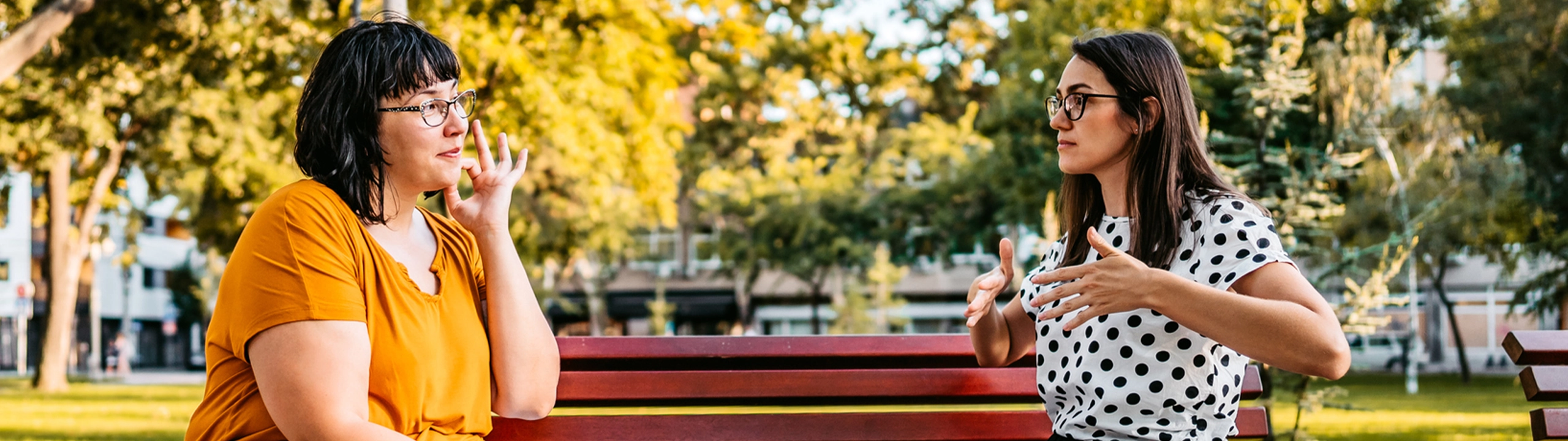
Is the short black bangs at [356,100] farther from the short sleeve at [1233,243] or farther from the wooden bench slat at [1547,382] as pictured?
the wooden bench slat at [1547,382]

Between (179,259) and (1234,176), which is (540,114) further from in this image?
(179,259)

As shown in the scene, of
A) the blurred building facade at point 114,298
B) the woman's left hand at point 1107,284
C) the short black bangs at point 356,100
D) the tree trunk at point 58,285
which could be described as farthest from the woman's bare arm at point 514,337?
the blurred building facade at point 114,298

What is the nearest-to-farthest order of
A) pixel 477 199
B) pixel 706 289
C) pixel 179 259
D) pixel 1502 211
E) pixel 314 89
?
pixel 314 89
pixel 477 199
pixel 1502 211
pixel 706 289
pixel 179 259

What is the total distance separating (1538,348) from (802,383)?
1923 millimetres

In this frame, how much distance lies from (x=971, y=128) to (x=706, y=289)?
2056 cm

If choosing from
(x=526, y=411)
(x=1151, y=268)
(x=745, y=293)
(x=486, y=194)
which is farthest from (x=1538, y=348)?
(x=745, y=293)

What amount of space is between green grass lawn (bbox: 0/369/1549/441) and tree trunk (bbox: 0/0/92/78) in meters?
3.33

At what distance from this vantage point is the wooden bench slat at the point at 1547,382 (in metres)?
3.36

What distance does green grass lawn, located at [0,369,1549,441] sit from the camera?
11.1 meters

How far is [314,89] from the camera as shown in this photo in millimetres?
2379

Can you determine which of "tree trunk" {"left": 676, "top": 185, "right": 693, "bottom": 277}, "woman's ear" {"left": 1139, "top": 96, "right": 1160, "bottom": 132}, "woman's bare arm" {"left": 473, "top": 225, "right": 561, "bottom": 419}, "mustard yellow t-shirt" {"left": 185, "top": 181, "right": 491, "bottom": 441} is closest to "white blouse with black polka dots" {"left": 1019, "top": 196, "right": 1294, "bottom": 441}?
"woman's ear" {"left": 1139, "top": 96, "right": 1160, "bottom": 132}

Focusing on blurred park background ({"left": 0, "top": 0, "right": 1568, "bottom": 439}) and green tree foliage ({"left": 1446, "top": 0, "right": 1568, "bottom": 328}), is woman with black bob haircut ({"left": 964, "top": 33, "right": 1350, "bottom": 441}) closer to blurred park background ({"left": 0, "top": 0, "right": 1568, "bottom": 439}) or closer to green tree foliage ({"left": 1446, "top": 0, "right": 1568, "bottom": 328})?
blurred park background ({"left": 0, "top": 0, "right": 1568, "bottom": 439})

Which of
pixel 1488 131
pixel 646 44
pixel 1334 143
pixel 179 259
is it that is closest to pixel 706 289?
pixel 179 259

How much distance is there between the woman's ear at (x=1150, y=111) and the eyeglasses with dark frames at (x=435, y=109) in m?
1.31
